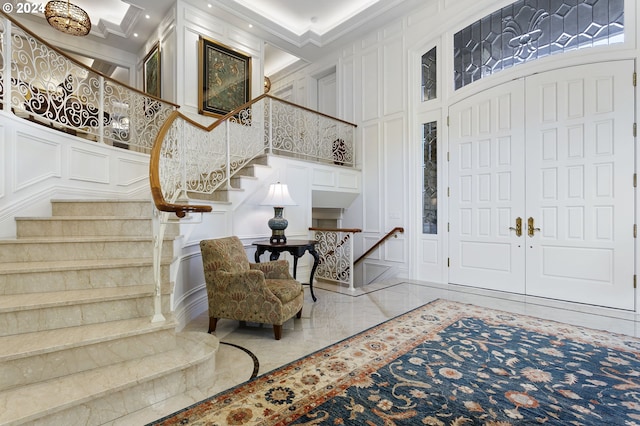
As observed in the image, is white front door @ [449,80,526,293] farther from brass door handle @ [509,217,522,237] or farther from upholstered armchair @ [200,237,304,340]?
upholstered armchair @ [200,237,304,340]

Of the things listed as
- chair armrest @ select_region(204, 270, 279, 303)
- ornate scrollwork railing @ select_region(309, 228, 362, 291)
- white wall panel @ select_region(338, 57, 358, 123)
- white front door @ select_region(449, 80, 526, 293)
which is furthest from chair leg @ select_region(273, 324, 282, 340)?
white wall panel @ select_region(338, 57, 358, 123)

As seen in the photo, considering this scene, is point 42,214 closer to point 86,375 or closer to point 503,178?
point 86,375

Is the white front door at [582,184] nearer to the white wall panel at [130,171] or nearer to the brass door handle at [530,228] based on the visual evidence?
the brass door handle at [530,228]

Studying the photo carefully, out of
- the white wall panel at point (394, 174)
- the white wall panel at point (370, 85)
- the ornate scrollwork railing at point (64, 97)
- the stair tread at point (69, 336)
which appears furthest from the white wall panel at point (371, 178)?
the stair tread at point (69, 336)

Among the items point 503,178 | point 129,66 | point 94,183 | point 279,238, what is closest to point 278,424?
point 279,238

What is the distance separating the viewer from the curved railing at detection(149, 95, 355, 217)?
335 centimetres

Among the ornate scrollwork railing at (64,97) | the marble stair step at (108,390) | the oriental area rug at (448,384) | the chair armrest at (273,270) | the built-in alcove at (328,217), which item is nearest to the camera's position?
the marble stair step at (108,390)

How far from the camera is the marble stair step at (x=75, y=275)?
2145 mm

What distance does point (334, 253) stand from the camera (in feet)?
16.9

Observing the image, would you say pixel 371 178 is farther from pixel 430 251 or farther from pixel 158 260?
pixel 158 260

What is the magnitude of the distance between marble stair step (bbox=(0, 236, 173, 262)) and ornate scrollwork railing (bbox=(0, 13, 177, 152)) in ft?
4.74

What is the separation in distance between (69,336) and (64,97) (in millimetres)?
3086

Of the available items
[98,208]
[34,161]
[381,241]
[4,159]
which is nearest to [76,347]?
[98,208]

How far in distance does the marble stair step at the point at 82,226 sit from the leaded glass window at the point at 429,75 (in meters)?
4.78
